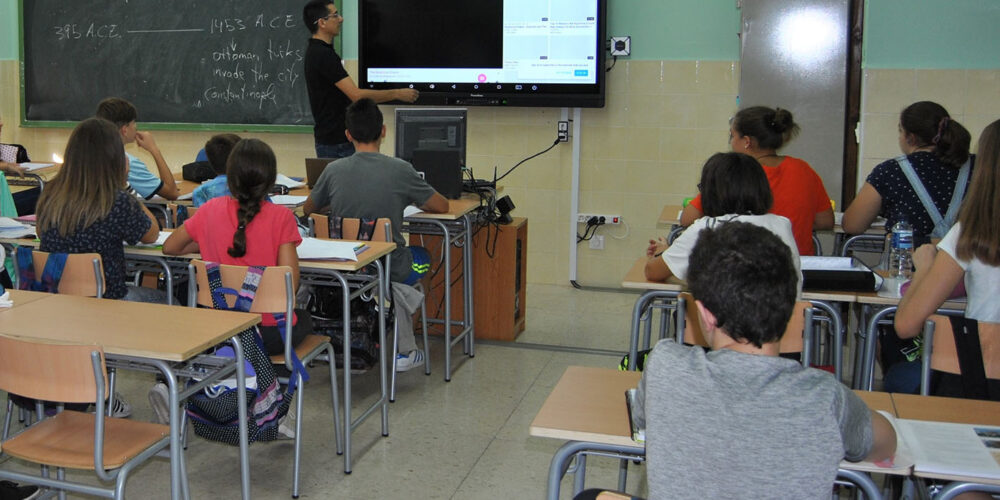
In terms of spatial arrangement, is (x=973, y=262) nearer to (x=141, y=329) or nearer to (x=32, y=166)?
(x=141, y=329)

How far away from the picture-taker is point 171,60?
22.8 ft

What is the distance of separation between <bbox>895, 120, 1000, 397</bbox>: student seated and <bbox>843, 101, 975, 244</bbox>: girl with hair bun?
1215mm

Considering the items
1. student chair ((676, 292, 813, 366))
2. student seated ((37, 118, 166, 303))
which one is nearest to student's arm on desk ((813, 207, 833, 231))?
student chair ((676, 292, 813, 366))

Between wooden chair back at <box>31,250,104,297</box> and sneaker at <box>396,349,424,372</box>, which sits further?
sneaker at <box>396,349,424,372</box>

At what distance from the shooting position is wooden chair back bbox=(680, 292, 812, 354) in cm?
271

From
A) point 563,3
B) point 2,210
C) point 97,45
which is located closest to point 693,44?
point 563,3

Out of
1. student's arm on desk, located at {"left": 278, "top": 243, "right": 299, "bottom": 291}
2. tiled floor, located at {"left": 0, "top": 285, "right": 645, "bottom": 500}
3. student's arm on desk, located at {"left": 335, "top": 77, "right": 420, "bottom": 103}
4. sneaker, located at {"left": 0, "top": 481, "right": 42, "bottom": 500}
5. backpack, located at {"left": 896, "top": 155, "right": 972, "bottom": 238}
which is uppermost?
student's arm on desk, located at {"left": 335, "top": 77, "right": 420, "bottom": 103}

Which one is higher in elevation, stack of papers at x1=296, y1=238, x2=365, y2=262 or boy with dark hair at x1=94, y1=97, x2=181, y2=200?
boy with dark hair at x1=94, y1=97, x2=181, y2=200

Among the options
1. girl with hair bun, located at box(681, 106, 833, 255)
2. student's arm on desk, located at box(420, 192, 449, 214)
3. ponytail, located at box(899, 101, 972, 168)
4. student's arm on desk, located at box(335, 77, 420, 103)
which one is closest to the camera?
ponytail, located at box(899, 101, 972, 168)

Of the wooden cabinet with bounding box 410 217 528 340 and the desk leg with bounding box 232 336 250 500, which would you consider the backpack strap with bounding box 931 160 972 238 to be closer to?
the wooden cabinet with bounding box 410 217 528 340

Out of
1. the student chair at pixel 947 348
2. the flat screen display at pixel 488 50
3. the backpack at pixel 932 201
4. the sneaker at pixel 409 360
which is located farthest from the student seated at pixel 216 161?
the student chair at pixel 947 348

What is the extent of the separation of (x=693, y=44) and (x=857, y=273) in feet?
10.2

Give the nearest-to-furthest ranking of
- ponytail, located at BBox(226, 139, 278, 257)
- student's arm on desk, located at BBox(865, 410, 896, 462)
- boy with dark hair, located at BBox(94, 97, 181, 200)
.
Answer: student's arm on desk, located at BBox(865, 410, 896, 462)
ponytail, located at BBox(226, 139, 278, 257)
boy with dark hair, located at BBox(94, 97, 181, 200)

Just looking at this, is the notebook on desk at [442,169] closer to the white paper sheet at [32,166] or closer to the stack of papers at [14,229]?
the stack of papers at [14,229]
